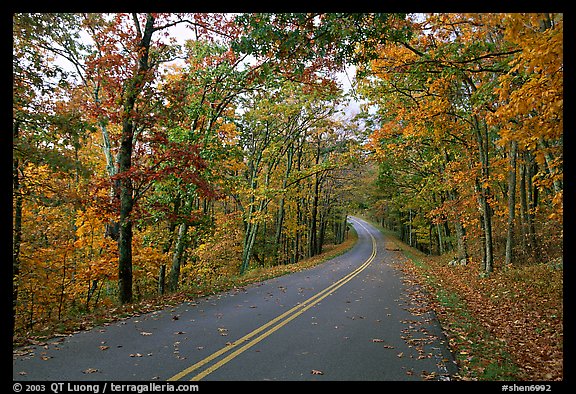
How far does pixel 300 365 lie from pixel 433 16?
379 inches

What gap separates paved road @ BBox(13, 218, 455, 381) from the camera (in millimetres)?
4809

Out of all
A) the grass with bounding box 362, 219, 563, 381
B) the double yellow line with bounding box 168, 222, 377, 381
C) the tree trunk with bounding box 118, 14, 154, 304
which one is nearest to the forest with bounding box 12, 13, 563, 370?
the tree trunk with bounding box 118, 14, 154, 304

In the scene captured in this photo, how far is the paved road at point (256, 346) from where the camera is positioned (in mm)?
4809

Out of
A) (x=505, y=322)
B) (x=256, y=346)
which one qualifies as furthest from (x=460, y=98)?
(x=256, y=346)

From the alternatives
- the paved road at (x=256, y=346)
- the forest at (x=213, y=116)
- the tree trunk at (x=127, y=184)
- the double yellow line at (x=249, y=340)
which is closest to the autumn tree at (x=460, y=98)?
the forest at (x=213, y=116)

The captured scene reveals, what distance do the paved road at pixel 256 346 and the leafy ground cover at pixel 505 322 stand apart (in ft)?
1.44

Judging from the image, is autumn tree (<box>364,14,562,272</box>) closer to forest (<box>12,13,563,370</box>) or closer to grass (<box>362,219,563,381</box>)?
forest (<box>12,13,563,370</box>)

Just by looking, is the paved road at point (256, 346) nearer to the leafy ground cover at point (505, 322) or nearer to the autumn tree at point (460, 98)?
the leafy ground cover at point (505, 322)

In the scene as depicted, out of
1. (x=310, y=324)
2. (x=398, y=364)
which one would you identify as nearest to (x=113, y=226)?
(x=310, y=324)

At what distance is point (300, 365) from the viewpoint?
515cm

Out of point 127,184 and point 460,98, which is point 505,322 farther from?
point 127,184

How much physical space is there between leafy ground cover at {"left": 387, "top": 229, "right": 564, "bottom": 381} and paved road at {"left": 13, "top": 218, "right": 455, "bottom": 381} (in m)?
0.44

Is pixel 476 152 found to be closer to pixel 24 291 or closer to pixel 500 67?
pixel 500 67
